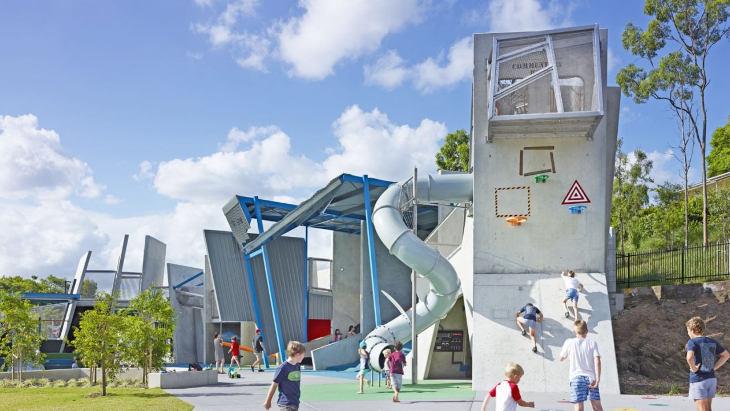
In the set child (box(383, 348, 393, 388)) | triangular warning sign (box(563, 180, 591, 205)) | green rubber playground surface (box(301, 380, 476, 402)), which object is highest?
triangular warning sign (box(563, 180, 591, 205))

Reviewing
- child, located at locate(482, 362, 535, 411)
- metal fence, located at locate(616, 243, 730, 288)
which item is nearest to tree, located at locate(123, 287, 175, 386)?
child, located at locate(482, 362, 535, 411)

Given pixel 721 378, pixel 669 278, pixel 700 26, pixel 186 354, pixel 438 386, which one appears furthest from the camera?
pixel 186 354

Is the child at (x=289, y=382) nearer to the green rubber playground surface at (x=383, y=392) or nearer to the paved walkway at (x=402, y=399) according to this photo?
the paved walkway at (x=402, y=399)

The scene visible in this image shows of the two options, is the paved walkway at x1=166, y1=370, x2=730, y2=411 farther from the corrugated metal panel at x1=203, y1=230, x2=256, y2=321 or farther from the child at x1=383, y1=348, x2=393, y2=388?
the corrugated metal panel at x1=203, y1=230, x2=256, y2=321

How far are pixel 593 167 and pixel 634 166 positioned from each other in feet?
79.0

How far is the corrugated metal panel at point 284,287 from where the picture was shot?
29953 mm

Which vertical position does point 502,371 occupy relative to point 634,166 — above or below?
below

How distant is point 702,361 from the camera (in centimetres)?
820

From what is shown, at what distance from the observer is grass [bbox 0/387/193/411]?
12.8m

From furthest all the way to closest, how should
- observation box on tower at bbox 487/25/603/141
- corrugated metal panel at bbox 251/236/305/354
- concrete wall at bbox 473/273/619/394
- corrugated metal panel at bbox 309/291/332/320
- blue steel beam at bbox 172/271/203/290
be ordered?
1. blue steel beam at bbox 172/271/203/290
2. corrugated metal panel at bbox 309/291/332/320
3. corrugated metal panel at bbox 251/236/305/354
4. observation box on tower at bbox 487/25/603/141
5. concrete wall at bbox 473/273/619/394

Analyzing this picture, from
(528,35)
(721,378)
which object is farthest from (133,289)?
(721,378)

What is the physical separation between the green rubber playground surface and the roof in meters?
Result: 10.2

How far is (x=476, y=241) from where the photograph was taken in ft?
58.8

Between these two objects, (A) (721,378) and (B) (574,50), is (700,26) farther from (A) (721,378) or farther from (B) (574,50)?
(A) (721,378)
